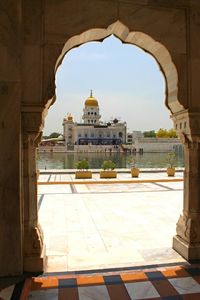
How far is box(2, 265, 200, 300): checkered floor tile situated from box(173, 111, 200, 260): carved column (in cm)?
41

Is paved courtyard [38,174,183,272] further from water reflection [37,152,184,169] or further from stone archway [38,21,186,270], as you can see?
water reflection [37,152,184,169]

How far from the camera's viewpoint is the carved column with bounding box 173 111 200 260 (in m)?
4.41

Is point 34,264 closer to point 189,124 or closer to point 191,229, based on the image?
point 191,229

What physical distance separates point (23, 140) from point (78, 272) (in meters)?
1.94

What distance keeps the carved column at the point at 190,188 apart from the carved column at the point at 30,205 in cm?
211

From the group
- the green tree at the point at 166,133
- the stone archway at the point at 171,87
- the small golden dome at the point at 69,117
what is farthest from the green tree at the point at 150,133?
the stone archway at the point at 171,87

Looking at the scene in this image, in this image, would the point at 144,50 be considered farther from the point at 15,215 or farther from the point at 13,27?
the point at 15,215

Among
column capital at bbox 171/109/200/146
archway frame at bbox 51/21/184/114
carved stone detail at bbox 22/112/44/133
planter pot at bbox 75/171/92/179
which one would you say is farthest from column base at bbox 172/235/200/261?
planter pot at bbox 75/171/92/179

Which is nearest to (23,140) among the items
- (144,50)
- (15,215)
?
(15,215)

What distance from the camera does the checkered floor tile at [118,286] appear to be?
3.47 metres

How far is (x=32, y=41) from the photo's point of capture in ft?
13.0

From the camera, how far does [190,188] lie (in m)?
4.59

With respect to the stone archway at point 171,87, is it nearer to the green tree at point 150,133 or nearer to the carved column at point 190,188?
the carved column at point 190,188

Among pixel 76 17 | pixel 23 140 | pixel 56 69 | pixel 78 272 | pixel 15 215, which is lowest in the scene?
pixel 78 272
